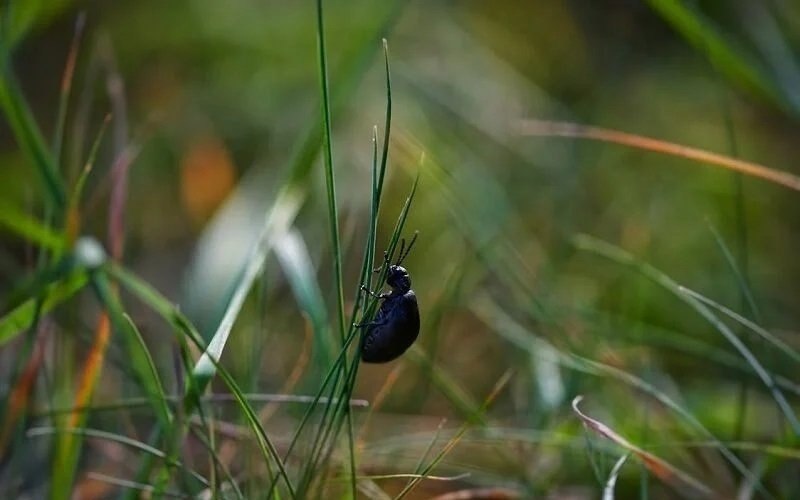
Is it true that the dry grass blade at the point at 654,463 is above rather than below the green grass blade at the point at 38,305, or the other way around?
below

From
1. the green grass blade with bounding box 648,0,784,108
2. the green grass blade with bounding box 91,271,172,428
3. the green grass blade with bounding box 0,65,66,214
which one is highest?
the green grass blade with bounding box 648,0,784,108

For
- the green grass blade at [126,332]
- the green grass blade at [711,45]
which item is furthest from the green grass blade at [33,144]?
the green grass blade at [711,45]

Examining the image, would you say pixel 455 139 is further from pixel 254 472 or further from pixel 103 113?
pixel 254 472

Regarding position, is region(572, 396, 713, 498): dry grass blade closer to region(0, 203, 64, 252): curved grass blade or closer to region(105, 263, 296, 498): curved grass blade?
Answer: region(105, 263, 296, 498): curved grass blade

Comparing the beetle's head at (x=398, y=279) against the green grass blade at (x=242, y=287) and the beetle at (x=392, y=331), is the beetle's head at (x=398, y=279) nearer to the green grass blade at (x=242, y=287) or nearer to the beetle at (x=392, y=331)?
the beetle at (x=392, y=331)

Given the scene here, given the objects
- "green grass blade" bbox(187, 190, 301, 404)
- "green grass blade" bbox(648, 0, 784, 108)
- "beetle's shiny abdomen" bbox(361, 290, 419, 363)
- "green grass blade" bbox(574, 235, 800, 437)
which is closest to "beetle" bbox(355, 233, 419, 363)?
"beetle's shiny abdomen" bbox(361, 290, 419, 363)

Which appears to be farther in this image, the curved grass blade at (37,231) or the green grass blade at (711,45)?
the green grass blade at (711,45)
